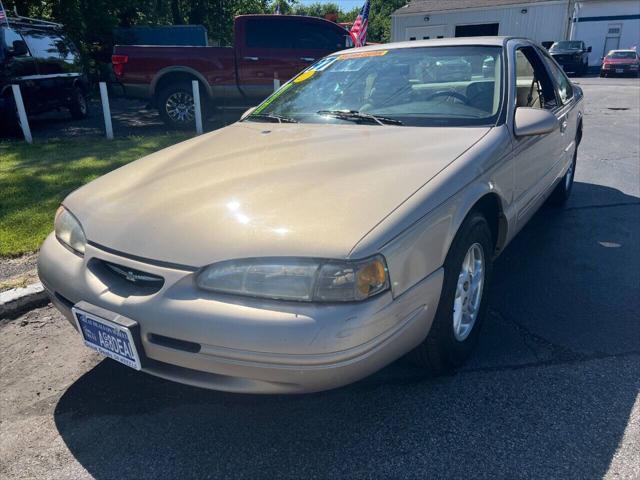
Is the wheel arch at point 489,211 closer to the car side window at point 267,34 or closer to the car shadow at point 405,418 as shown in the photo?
the car shadow at point 405,418

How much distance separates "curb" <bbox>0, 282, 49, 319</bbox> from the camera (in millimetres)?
3246

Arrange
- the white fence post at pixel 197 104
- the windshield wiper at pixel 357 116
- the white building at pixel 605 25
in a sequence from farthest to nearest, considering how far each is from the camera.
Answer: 1. the white building at pixel 605 25
2. the white fence post at pixel 197 104
3. the windshield wiper at pixel 357 116

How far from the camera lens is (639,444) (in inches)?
81.7

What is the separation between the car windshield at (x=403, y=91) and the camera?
3.03m

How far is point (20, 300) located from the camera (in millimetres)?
3301

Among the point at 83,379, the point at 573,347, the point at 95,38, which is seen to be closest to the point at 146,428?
the point at 83,379

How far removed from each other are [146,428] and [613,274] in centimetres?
324

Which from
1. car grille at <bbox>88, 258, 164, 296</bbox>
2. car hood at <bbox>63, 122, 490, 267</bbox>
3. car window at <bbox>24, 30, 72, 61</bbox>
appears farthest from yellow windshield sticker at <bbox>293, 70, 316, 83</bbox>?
car window at <bbox>24, 30, 72, 61</bbox>

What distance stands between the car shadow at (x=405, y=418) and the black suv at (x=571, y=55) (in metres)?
29.3

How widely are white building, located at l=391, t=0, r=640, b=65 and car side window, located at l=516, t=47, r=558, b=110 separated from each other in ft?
115

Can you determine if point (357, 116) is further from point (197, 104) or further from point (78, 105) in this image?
point (78, 105)

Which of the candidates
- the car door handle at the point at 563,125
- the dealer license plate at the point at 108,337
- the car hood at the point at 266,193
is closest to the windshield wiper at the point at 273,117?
the car hood at the point at 266,193

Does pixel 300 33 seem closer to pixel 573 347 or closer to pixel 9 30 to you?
pixel 9 30

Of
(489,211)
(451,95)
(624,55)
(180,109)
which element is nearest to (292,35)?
(180,109)
